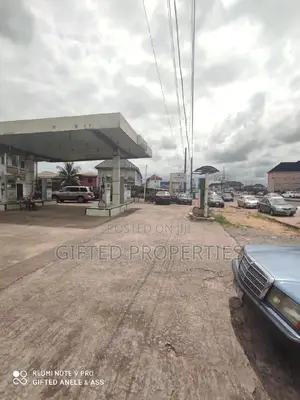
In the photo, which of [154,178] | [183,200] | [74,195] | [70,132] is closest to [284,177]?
[154,178]

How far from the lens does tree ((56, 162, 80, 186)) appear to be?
132ft

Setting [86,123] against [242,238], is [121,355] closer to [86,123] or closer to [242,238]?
[242,238]

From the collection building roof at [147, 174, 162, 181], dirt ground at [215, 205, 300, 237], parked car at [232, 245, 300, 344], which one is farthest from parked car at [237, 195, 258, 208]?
parked car at [232, 245, 300, 344]

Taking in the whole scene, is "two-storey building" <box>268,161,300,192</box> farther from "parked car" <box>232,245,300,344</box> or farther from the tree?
"parked car" <box>232,245,300,344</box>

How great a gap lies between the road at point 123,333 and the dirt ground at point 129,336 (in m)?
0.01

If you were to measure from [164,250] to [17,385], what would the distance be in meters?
5.25

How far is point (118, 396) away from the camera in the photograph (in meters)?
2.07

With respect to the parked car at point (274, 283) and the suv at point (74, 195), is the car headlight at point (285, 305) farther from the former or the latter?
the suv at point (74, 195)

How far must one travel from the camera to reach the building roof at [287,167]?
3174 inches

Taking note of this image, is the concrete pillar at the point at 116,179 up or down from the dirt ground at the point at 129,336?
up

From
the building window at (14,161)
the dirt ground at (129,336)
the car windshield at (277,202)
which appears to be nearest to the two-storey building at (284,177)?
the car windshield at (277,202)

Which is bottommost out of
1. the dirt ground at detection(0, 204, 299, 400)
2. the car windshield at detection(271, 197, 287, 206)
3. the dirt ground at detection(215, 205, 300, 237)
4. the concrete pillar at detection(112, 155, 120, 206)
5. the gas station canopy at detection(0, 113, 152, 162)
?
the dirt ground at detection(215, 205, 300, 237)

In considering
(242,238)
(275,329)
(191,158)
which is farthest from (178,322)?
(191,158)

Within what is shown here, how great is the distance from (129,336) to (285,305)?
1.65 meters
